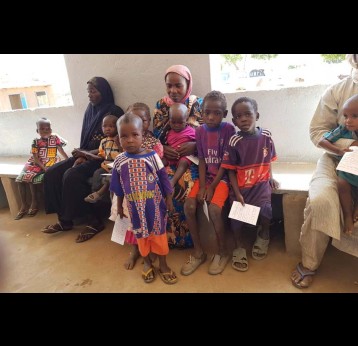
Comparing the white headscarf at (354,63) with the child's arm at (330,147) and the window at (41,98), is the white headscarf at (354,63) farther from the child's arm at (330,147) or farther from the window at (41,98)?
the window at (41,98)

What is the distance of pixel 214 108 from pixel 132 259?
1.34m

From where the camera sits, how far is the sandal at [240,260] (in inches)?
82.0

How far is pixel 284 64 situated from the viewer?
9.55 feet

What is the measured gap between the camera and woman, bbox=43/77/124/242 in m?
2.75

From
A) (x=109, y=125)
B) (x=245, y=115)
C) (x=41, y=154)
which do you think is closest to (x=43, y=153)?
(x=41, y=154)

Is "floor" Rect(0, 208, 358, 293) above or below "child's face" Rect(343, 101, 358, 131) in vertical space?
below

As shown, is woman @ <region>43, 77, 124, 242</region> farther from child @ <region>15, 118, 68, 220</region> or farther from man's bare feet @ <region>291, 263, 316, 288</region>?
man's bare feet @ <region>291, 263, 316, 288</region>

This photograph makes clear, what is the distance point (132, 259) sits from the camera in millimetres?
2312

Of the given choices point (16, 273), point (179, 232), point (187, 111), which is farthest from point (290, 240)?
point (16, 273)

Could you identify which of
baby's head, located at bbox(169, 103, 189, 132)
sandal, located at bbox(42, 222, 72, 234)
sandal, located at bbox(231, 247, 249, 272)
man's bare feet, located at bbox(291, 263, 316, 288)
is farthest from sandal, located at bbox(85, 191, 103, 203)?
man's bare feet, located at bbox(291, 263, 316, 288)

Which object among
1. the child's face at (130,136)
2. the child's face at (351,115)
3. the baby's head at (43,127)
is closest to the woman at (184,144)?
the child's face at (130,136)

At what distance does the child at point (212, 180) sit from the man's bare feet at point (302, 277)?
1.59 ft

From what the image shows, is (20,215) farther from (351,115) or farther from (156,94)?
(351,115)

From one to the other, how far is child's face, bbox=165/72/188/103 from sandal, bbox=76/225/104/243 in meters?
1.48
